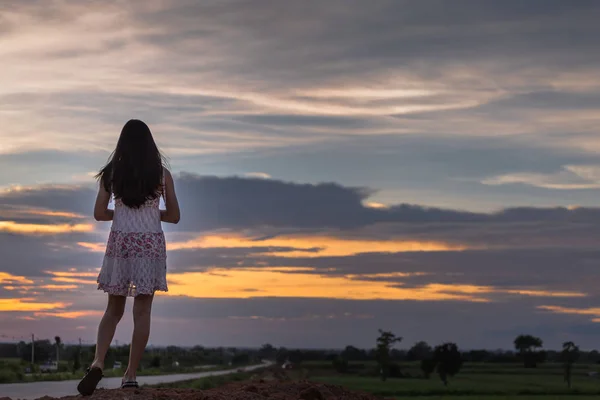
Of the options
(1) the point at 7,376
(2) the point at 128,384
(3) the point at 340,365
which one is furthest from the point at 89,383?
(3) the point at 340,365

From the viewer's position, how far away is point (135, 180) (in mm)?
10023

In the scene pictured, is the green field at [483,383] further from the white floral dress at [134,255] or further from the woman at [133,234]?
the white floral dress at [134,255]

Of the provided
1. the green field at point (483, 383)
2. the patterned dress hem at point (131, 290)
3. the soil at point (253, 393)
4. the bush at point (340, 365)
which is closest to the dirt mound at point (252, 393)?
the soil at point (253, 393)

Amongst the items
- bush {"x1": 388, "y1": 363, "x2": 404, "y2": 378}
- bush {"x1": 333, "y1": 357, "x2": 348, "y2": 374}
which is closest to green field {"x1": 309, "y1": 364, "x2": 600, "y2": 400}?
bush {"x1": 333, "y1": 357, "x2": 348, "y2": 374}

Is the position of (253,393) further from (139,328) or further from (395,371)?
(395,371)

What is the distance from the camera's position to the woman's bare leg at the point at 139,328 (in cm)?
1010

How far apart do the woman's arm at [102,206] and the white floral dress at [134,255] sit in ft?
0.52

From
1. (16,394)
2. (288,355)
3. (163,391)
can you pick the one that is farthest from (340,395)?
(288,355)

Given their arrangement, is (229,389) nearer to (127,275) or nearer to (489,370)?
(127,275)

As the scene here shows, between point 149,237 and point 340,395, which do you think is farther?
point 340,395

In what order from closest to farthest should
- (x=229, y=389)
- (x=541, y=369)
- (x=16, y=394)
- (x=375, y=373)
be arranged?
(x=229, y=389) < (x=16, y=394) < (x=375, y=373) < (x=541, y=369)

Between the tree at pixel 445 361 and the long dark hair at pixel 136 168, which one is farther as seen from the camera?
the tree at pixel 445 361

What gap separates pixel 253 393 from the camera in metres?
10.6

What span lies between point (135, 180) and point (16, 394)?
12708 mm
